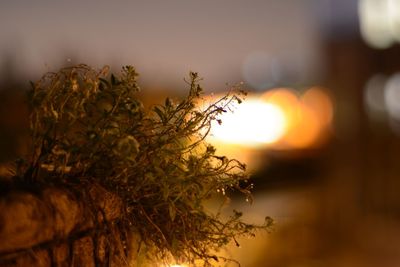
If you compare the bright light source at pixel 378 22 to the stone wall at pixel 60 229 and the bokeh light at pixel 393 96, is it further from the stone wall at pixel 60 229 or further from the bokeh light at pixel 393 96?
the stone wall at pixel 60 229

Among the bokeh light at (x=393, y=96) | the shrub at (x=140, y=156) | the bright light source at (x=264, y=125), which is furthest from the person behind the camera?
the bright light source at (x=264, y=125)

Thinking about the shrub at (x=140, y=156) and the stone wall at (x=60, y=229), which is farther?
the shrub at (x=140, y=156)

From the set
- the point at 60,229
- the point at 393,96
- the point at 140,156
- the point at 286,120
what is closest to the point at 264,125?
the point at 286,120

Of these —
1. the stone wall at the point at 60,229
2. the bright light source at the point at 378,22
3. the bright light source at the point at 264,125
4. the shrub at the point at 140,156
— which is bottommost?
the stone wall at the point at 60,229

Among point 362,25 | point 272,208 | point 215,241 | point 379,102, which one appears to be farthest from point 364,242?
point 215,241

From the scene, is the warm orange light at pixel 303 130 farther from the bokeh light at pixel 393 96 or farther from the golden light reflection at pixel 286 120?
the bokeh light at pixel 393 96

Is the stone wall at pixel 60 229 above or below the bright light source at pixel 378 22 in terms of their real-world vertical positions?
below

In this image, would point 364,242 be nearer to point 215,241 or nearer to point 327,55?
point 327,55

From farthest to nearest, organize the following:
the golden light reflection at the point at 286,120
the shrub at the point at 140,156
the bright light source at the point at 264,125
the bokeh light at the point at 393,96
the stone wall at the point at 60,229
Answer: the golden light reflection at the point at 286,120
the bright light source at the point at 264,125
the bokeh light at the point at 393,96
the shrub at the point at 140,156
the stone wall at the point at 60,229

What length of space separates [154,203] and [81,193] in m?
0.32

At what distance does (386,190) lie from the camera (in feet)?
50.8

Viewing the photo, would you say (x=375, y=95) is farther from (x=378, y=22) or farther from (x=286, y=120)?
(x=286, y=120)

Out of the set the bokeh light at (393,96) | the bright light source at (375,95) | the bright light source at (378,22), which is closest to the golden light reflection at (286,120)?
the bokeh light at (393,96)

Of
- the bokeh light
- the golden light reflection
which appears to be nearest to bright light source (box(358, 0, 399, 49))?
the bokeh light
